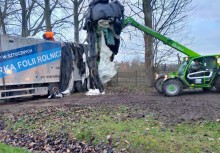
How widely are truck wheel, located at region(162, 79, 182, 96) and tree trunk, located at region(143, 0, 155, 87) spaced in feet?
19.2

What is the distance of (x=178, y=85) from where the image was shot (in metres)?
13.6

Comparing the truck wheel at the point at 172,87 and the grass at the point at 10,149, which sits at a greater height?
the truck wheel at the point at 172,87

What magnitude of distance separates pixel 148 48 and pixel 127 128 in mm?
12742

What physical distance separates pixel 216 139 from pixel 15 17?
2279 cm

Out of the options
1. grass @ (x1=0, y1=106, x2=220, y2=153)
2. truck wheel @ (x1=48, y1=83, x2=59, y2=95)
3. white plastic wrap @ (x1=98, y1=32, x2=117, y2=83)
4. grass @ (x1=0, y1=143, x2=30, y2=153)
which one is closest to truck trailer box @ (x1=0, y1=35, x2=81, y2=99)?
truck wheel @ (x1=48, y1=83, x2=59, y2=95)

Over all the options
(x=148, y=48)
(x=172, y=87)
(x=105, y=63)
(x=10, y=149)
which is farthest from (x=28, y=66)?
(x=10, y=149)

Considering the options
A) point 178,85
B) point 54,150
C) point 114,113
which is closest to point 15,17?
point 178,85

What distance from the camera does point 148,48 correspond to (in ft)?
63.8

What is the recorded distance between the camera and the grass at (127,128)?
598 centimetres

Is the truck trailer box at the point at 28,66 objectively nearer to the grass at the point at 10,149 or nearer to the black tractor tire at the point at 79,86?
the black tractor tire at the point at 79,86

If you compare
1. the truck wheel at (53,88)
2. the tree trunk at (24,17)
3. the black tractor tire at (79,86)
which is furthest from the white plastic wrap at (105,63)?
the tree trunk at (24,17)

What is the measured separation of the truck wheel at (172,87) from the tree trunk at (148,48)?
587 cm

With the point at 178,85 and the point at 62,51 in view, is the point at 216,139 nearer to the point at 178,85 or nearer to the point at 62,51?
the point at 178,85

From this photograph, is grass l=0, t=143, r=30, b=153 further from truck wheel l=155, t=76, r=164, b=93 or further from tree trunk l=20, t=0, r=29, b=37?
tree trunk l=20, t=0, r=29, b=37
